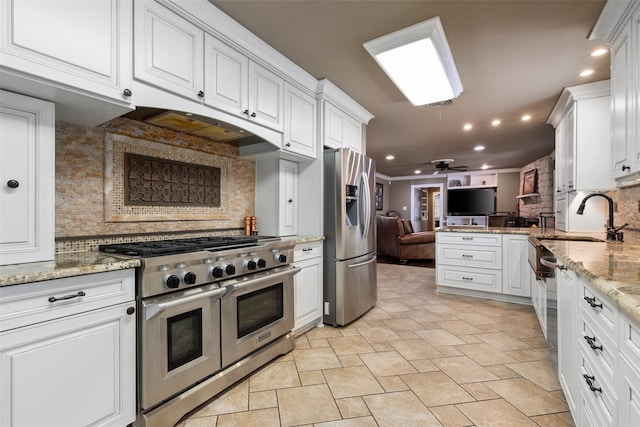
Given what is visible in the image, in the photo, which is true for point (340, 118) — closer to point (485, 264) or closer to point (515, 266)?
point (485, 264)

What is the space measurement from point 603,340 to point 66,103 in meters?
2.50

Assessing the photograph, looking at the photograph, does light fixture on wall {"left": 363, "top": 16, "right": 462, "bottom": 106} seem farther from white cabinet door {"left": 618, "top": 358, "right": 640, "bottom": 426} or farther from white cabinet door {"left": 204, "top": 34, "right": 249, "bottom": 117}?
white cabinet door {"left": 618, "top": 358, "right": 640, "bottom": 426}

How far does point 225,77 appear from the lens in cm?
200

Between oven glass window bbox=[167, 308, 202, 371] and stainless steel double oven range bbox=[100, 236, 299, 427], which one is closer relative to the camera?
stainless steel double oven range bbox=[100, 236, 299, 427]

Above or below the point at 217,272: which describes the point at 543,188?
above

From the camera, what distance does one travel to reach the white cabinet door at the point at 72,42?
46.2 inches

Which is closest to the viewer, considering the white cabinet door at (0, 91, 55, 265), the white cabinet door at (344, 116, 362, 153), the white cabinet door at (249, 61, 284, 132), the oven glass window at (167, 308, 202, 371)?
the white cabinet door at (0, 91, 55, 265)

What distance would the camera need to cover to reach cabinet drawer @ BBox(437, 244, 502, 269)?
12.5 feet

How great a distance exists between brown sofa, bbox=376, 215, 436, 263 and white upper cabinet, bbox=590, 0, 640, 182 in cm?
451

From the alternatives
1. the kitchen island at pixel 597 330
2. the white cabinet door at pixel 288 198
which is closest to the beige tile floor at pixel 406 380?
the kitchen island at pixel 597 330

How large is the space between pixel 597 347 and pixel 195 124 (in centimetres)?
242

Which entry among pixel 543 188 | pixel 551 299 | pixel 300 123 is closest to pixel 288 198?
pixel 300 123

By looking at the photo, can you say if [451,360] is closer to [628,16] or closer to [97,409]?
[97,409]

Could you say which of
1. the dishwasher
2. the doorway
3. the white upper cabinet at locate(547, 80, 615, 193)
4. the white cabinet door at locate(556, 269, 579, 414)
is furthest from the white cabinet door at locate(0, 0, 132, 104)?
the doorway
